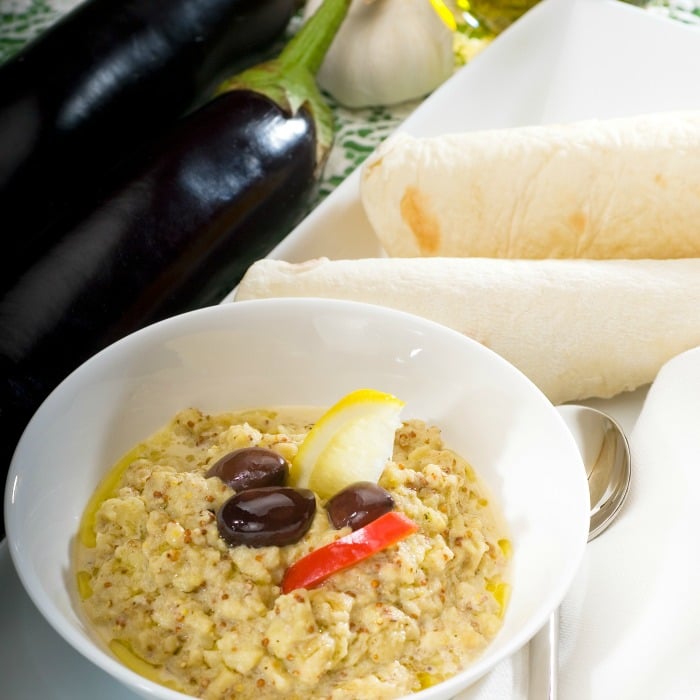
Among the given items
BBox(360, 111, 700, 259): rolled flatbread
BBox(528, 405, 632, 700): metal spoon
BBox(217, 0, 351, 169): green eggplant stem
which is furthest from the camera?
BBox(217, 0, 351, 169): green eggplant stem

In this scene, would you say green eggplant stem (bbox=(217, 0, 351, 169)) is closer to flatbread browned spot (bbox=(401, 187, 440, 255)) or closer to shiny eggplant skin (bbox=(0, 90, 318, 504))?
shiny eggplant skin (bbox=(0, 90, 318, 504))

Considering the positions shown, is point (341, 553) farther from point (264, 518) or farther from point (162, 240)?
point (162, 240)

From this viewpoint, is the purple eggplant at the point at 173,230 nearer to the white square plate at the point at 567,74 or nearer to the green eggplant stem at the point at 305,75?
the green eggplant stem at the point at 305,75

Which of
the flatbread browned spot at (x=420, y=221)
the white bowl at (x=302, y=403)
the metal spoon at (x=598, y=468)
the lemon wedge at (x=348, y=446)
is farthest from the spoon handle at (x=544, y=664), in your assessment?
the flatbread browned spot at (x=420, y=221)

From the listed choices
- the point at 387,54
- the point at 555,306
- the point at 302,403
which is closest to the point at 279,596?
the point at 302,403

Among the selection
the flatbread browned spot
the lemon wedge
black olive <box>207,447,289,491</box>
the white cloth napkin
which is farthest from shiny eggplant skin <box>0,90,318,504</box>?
the white cloth napkin

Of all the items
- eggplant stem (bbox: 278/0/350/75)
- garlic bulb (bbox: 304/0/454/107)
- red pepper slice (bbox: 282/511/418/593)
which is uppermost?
eggplant stem (bbox: 278/0/350/75)

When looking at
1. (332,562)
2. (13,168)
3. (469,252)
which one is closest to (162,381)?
(332,562)
